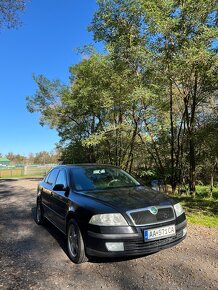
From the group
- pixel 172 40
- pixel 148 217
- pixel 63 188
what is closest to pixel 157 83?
pixel 172 40

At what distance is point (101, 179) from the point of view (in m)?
5.70

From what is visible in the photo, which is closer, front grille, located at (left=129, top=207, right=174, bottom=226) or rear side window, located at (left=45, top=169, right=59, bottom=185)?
front grille, located at (left=129, top=207, right=174, bottom=226)

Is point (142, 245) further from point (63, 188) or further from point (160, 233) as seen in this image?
point (63, 188)

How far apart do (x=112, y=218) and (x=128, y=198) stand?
62 centimetres

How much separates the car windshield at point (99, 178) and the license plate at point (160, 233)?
1463mm

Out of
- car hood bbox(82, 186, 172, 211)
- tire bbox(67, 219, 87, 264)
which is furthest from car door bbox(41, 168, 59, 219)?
car hood bbox(82, 186, 172, 211)

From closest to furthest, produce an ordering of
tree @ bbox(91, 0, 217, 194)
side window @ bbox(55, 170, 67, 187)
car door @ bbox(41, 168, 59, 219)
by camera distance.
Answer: side window @ bbox(55, 170, 67, 187), car door @ bbox(41, 168, 59, 219), tree @ bbox(91, 0, 217, 194)

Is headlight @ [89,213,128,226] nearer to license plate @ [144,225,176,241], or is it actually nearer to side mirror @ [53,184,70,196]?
license plate @ [144,225,176,241]

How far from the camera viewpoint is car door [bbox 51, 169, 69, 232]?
5.33m

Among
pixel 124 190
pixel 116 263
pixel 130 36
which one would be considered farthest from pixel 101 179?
pixel 130 36

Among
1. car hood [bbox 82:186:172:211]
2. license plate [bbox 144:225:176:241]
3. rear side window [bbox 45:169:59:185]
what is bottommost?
license plate [bbox 144:225:176:241]

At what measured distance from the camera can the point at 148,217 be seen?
13.9ft

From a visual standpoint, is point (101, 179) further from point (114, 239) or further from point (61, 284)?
point (61, 284)

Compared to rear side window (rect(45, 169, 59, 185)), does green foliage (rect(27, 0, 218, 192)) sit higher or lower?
higher
